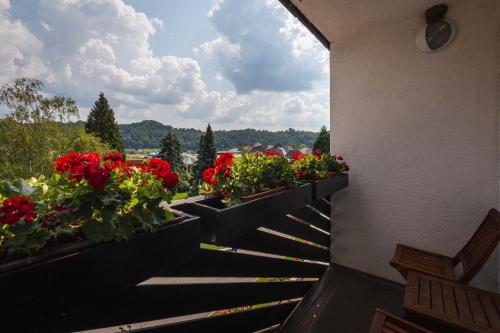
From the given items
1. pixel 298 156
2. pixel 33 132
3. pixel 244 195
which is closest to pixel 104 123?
pixel 33 132

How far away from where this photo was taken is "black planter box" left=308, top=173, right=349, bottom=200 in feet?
6.32

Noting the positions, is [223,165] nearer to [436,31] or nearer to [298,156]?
[298,156]

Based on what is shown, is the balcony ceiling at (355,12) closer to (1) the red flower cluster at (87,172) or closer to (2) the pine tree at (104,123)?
(1) the red flower cluster at (87,172)

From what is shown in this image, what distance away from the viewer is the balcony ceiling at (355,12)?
6.89ft

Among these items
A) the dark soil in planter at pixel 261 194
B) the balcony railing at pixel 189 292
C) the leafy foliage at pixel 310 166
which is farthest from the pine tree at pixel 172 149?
the dark soil in planter at pixel 261 194

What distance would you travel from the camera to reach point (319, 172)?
2.07 m

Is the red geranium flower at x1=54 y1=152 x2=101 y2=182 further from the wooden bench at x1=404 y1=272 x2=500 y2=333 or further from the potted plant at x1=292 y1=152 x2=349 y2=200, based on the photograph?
the wooden bench at x1=404 y1=272 x2=500 y2=333

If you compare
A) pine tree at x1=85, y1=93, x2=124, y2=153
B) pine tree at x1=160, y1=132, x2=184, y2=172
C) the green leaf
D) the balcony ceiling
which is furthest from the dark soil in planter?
pine tree at x1=160, y1=132, x2=184, y2=172

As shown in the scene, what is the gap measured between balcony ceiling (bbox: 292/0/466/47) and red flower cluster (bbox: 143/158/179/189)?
1907 mm

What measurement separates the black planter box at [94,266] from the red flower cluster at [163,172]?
0.50 feet

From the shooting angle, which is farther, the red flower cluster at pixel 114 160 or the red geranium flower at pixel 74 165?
the red flower cluster at pixel 114 160

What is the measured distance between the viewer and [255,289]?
156 centimetres

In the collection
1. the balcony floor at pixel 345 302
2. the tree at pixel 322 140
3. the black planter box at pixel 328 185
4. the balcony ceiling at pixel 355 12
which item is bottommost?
the balcony floor at pixel 345 302

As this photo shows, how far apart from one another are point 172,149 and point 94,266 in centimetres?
3418
